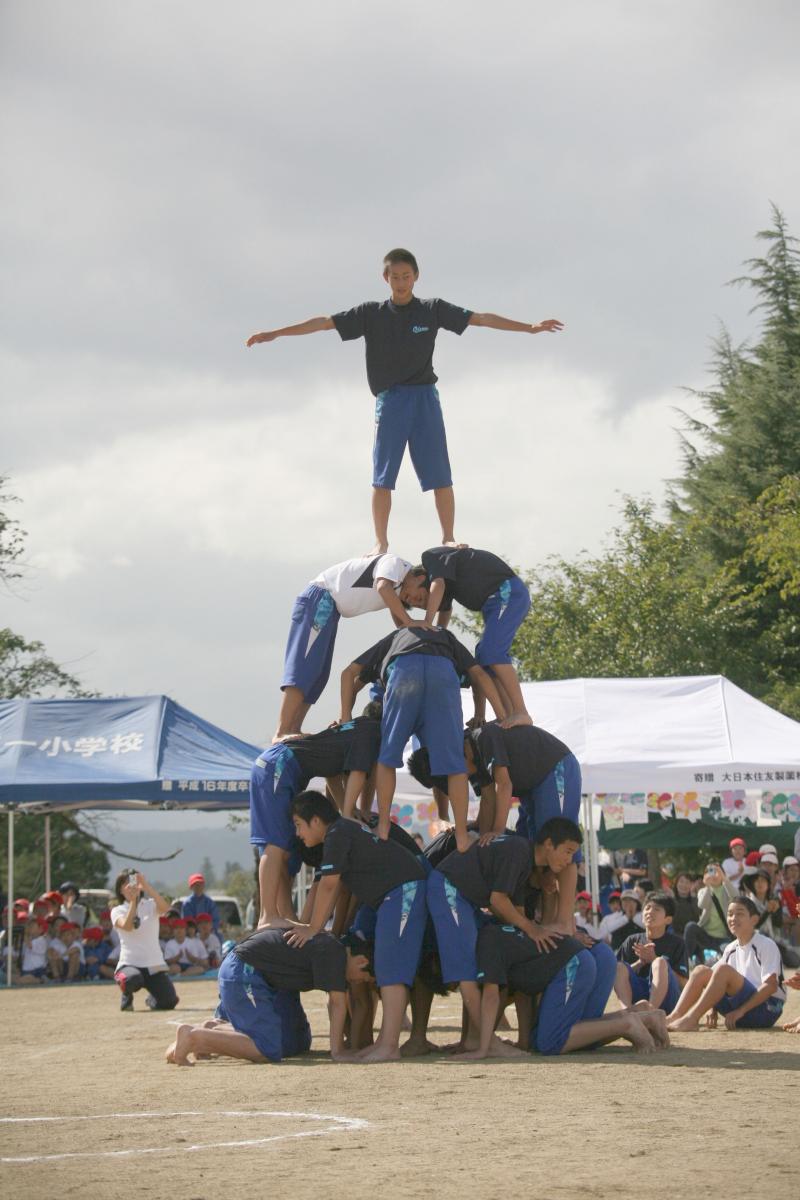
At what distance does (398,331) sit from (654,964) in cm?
480

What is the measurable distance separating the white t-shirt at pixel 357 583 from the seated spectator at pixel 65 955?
1196 cm

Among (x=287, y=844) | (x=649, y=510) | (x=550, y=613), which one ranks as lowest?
(x=287, y=844)

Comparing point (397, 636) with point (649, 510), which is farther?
point (649, 510)

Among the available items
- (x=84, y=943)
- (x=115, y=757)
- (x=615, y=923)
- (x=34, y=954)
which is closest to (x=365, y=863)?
(x=615, y=923)

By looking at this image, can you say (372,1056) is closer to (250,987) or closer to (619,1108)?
(250,987)

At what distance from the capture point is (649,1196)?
4.39 metres

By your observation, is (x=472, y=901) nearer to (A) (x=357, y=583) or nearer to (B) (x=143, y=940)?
(A) (x=357, y=583)

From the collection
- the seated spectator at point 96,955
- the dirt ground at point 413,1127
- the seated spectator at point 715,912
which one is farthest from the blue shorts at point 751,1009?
the seated spectator at point 96,955

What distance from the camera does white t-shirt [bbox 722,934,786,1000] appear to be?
10539 millimetres

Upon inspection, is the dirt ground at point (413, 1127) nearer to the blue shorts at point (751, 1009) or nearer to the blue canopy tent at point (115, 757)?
the blue shorts at point (751, 1009)

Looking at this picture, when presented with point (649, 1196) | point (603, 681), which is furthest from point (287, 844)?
point (603, 681)

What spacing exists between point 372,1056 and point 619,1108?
8.48ft

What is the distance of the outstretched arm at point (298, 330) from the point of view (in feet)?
32.9

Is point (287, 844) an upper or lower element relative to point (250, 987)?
upper
